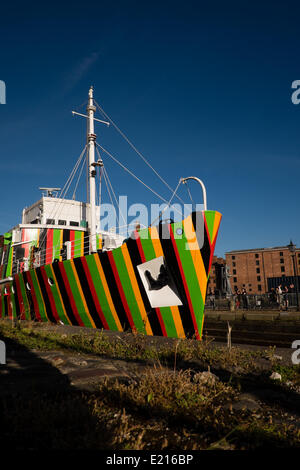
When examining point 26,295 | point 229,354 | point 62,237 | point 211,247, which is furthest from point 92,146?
point 229,354

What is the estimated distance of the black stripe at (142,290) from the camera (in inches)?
316

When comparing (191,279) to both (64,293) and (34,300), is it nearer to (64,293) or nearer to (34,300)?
(64,293)

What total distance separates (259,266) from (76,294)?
2777 inches

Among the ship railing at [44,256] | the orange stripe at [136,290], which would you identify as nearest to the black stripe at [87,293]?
the orange stripe at [136,290]

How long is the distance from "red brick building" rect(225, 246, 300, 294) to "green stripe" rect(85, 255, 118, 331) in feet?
225

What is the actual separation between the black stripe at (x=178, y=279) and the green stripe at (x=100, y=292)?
226 cm

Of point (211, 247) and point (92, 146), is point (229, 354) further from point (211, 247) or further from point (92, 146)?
point (92, 146)

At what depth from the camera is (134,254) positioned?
8.33 m

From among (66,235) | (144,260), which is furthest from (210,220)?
(66,235)

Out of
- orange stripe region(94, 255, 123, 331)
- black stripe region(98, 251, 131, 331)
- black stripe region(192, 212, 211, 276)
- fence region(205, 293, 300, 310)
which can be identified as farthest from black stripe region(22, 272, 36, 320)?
fence region(205, 293, 300, 310)

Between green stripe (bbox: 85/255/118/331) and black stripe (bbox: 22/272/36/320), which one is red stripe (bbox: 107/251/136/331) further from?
black stripe (bbox: 22/272/36/320)

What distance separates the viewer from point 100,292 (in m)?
9.20

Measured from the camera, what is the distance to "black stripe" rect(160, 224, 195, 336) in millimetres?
7645

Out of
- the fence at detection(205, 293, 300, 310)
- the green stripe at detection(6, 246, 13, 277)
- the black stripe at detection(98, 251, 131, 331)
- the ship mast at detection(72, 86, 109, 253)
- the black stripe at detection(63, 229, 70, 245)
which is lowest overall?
the fence at detection(205, 293, 300, 310)
